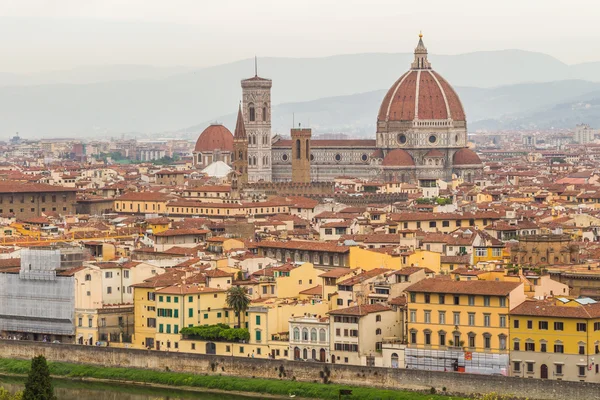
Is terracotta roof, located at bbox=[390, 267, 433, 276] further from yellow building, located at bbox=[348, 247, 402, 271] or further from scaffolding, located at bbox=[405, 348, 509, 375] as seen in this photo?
scaffolding, located at bbox=[405, 348, 509, 375]

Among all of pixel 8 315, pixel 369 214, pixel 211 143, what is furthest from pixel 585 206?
pixel 211 143

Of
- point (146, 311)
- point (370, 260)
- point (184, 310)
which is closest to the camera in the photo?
point (184, 310)

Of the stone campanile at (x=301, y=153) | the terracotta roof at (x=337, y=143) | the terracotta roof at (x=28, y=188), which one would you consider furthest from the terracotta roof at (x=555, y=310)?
the terracotta roof at (x=337, y=143)

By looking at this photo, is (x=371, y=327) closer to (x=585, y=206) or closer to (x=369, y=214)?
(x=369, y=214)

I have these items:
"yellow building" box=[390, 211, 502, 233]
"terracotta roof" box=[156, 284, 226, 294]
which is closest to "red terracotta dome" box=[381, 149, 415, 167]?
"yellow building" box=[390, 211, 502, 233]

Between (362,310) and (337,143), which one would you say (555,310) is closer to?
(362,310)

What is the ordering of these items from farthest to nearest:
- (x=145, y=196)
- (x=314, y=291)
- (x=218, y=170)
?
1. (x=218, y=170)
2. (x=145, y=196)
3. (x=314, y=291)

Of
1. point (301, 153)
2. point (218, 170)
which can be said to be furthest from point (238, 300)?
point (301, 153)
